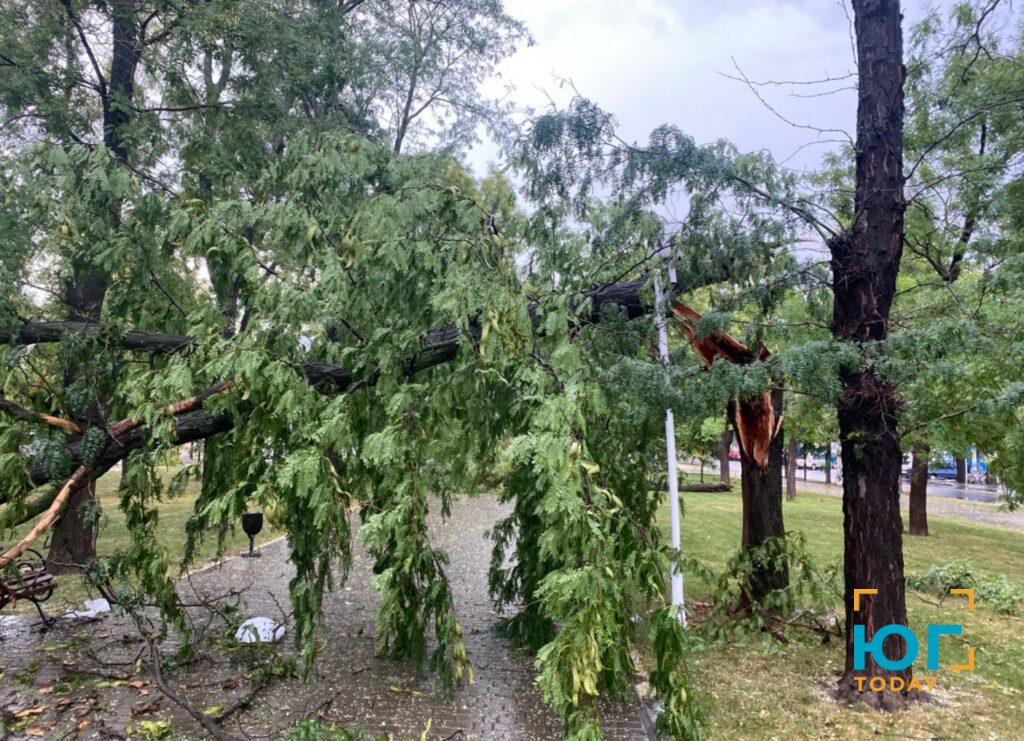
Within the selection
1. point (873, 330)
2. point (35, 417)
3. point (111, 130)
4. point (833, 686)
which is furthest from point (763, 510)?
point (111, 130)

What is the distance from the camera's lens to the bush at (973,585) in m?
7.15

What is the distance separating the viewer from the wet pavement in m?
4.18

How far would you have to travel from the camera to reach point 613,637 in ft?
9.66

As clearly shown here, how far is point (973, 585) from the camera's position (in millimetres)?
7660

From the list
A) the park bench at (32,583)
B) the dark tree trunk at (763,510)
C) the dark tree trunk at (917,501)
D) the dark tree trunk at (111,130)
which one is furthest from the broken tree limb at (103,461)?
the dark tree trunk at (917,501)

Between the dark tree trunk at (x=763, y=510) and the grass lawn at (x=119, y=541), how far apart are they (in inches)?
165

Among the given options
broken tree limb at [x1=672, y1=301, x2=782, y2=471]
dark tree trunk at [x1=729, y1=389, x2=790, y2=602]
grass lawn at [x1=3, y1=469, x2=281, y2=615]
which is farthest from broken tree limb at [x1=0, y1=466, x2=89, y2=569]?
dark tree trunk at [x1=729, y1=389, x2=790, y2=602]

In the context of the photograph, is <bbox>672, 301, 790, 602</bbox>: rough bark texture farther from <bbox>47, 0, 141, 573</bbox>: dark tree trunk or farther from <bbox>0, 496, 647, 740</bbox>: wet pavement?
<bbox>47, 0, 141, 573</bbox>: dark tree trunk

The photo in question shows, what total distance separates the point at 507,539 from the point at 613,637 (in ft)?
10.0

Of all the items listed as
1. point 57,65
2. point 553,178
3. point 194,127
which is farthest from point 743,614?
point 57,65

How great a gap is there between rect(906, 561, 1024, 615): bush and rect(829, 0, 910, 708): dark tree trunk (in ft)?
12.2

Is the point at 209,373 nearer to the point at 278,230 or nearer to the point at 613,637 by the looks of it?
the point at 278,230

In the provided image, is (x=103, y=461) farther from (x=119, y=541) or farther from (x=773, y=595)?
(x=119, y=541)

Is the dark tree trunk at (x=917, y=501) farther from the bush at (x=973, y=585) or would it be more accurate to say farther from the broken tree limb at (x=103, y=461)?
the broken tree limb at (x=103, y=461)
